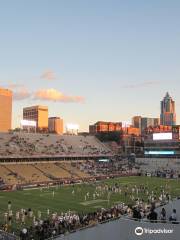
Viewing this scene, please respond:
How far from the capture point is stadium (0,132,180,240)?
67.4ft

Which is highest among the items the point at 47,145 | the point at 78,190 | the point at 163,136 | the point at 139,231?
the point at 163,136

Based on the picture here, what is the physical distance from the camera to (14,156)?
8206 centimetres

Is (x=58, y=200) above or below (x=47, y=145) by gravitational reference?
below

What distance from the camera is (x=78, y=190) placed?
206 feet

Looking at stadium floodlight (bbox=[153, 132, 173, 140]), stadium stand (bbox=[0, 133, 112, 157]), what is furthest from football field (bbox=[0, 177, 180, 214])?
stadium floodlight (bbox=[153, 132, 173, 140])

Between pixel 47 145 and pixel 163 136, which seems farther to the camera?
pixel 163 136

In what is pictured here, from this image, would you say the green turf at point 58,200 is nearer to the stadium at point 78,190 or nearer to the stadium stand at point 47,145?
the stadium at point 78,190

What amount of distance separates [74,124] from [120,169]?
3419 centimetres

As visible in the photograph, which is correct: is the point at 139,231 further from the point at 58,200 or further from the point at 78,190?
the point at 78,190

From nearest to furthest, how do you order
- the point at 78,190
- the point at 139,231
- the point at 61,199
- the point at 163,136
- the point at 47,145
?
the point at 139,231
the point at 61,199
the point at 78,190
the point at 47,145
the point at 163,136

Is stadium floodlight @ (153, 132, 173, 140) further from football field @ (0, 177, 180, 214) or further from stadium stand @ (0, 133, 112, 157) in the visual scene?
football field @ (0, 177, 180, 214)

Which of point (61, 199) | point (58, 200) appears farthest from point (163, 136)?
point (58, 200)

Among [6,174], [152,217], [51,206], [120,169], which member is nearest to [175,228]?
[152,217]

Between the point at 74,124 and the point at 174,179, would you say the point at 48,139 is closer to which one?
the point at 74,124
